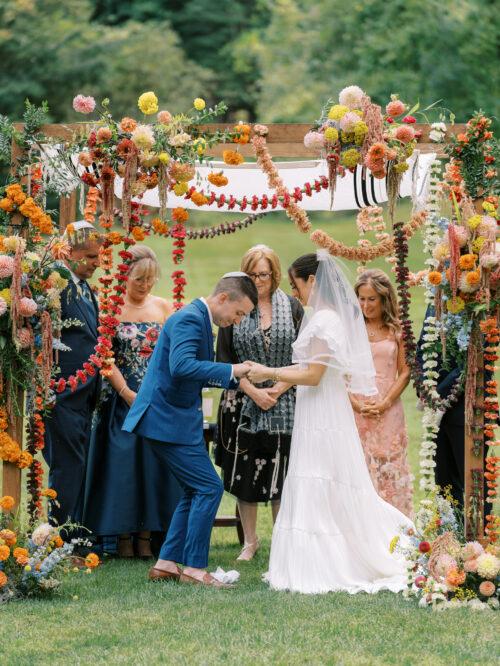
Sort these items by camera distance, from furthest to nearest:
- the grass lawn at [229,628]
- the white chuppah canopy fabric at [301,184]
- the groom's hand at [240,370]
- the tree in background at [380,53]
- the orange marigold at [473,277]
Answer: the tree in background at [380,53], the white chuppah canopy fabric at [301,184], the groom's hand at [240,370], the orange marigold at [473,277], the grass lawn at [229,628]

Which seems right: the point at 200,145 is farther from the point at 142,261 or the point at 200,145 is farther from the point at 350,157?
the point at 142,261

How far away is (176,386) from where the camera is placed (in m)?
6.76

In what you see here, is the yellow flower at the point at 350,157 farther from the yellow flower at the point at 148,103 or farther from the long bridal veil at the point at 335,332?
the yellow flower at the point at 148,103

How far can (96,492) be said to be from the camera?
321 inches

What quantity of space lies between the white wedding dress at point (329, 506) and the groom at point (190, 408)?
18.6 inches

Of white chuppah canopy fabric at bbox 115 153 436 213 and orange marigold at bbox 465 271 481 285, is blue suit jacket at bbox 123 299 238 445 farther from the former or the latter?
white chuppah canopy fabric at bbox 115 153 436 213

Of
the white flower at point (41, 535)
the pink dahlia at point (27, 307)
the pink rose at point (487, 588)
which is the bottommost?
the pink rose at point (487, 588)

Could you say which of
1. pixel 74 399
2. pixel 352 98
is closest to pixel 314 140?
pixel 352 98

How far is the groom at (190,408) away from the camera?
6656 millimetres

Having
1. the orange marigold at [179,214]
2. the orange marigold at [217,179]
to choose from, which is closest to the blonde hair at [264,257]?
the orange marigold at [179,214]

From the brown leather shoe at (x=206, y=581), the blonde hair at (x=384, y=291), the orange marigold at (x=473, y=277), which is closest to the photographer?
the orange marigold at (x=473, y=277)

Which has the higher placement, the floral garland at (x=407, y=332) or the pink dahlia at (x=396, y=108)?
the pink dahlia at (x=396, y=108)

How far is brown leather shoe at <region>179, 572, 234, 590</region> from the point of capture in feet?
22.4

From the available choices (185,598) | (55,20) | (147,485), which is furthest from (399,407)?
(55,20)
